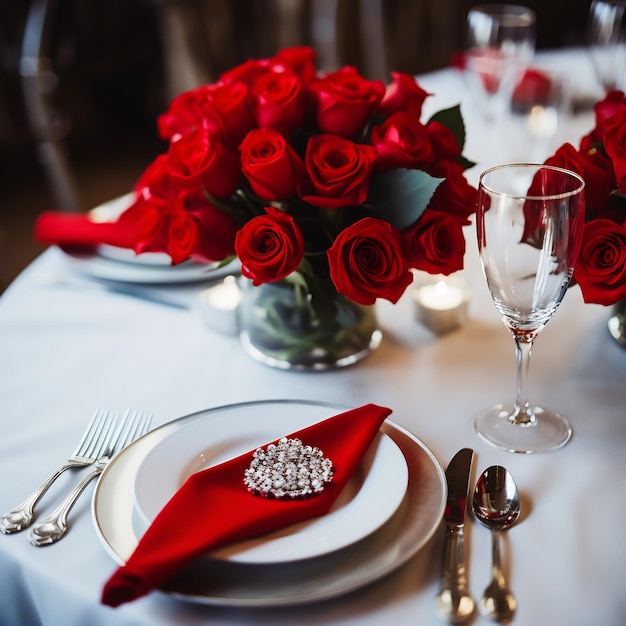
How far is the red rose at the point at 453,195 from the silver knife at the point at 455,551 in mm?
242

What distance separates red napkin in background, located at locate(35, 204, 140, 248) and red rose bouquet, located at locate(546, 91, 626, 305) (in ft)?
1.86

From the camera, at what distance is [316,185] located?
28.2 inches

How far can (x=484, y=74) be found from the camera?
130 cm

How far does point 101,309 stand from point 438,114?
18.6 inches

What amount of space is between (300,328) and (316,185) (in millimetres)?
184

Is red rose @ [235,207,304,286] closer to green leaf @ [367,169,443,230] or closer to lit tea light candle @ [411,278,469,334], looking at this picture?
green leaf @ [367,169,443,230]

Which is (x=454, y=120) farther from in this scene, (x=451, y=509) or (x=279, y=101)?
(x=451, y=509)

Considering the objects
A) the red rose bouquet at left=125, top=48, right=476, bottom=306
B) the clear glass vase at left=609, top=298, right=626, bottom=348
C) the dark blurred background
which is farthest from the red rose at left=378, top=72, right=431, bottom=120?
the dark blurred background

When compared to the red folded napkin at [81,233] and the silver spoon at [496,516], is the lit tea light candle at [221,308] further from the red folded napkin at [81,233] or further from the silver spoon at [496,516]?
the silver spoon at [496,516]

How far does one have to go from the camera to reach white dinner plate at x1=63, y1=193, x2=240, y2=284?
101 centimetres

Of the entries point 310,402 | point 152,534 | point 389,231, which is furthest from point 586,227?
point 152,534

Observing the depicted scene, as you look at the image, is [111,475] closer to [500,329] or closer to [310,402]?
[310,402]

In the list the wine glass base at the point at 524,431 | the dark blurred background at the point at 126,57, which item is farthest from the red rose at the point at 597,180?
the dark blurred background at the point at 126,57

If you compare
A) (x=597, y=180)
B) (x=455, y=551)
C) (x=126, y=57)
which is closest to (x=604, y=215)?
(x=597, y=180)
